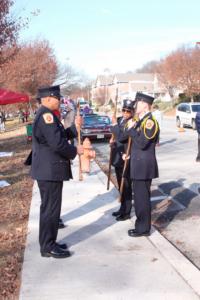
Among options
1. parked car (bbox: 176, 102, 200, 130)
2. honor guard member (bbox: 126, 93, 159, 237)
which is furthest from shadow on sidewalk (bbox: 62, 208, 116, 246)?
parked car (bbox: 176, 102, 200, 130)

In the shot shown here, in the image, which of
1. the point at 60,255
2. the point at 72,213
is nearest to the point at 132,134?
the point at 60,255

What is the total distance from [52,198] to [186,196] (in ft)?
14.0

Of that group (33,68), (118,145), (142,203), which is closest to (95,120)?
(33,68)

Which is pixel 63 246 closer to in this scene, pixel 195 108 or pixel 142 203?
pixel 142 203

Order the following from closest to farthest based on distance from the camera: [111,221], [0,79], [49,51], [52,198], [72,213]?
[52,198] < [111,221] < [72,213] < [0,79] < [49,51]

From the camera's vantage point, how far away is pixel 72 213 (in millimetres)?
7395

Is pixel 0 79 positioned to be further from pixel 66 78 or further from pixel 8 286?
pixel 66 78

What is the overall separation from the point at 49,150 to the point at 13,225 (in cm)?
218

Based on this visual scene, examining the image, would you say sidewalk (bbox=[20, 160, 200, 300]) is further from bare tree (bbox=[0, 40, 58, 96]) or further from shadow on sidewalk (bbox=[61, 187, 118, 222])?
bare tree (bbox=[0, 40, 58, 96])

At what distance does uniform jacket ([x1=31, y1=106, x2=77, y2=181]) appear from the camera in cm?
491

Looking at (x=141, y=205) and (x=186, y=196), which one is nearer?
(x=141, y=205)

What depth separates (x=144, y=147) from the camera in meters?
5.77

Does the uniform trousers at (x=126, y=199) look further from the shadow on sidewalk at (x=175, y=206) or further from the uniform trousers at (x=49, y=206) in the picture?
the uniform trousers at (x=49, y=206)

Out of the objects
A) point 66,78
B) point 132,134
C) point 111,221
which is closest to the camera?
point 132,134
